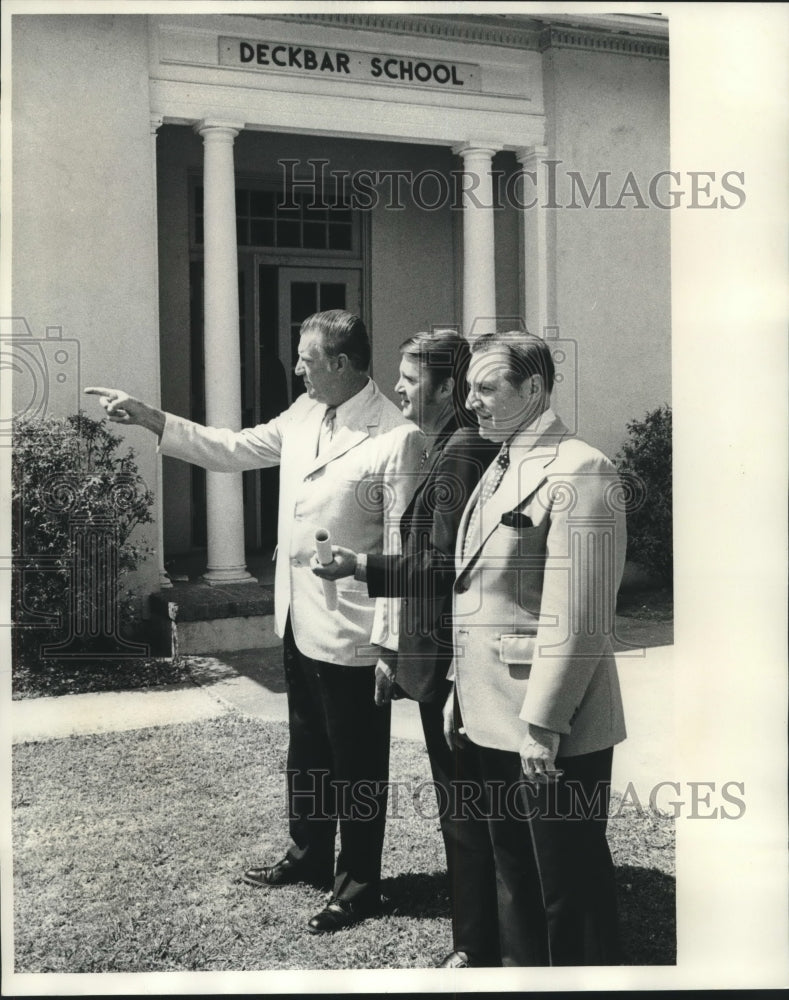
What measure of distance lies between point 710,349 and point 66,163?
257 cm

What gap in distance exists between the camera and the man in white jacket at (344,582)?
318cm

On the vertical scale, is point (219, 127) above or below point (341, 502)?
above

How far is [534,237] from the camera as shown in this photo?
4.35 meters

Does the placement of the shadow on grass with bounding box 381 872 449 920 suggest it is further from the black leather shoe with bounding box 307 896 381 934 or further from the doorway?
the doorway

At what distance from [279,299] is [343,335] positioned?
2.98 feet

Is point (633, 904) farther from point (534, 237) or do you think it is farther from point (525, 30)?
point (525, 30)

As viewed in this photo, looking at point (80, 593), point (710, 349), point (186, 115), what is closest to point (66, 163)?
point (186, 115)

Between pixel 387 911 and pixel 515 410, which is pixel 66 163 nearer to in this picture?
pixel 515 410

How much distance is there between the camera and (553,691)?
269cm

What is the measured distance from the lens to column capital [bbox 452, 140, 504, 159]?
4.52 m

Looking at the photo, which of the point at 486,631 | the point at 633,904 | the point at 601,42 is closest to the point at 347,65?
the point at 601,42

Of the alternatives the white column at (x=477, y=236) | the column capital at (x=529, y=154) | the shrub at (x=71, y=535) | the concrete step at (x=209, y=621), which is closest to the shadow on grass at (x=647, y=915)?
the concrete step at (x=209, y=621)

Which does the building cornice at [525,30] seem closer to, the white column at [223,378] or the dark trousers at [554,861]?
the white column at [223,378]

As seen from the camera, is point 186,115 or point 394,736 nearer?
point 394,736
